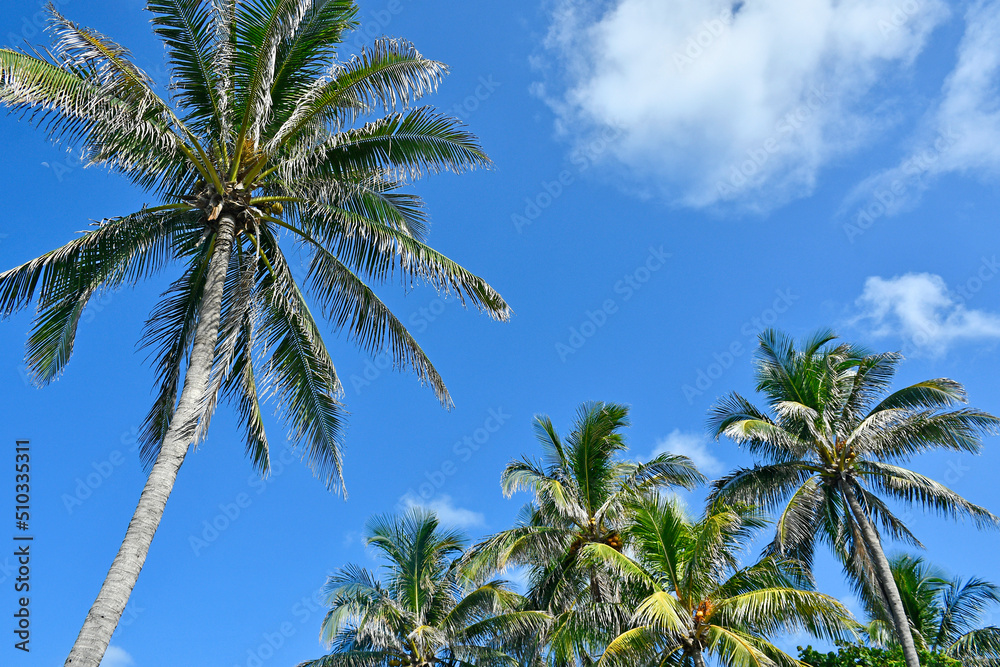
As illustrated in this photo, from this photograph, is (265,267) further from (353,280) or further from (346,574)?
(346,574)

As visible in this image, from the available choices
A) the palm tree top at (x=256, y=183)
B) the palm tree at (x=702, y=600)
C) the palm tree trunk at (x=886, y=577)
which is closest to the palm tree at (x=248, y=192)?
the palm tree top at (x=256, y=183)

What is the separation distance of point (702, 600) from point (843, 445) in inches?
239

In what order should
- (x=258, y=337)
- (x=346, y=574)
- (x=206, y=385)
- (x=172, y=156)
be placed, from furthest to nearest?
1. (x=346, y=574)
2. (x=258, y=337)
3. (x=172, y=156)
4. (x=206, y=385)

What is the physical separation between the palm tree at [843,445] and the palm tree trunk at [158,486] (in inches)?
473

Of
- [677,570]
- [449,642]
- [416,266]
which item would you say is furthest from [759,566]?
[416,266]

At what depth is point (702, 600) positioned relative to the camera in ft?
47.8

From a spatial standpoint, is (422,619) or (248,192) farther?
(422,619)

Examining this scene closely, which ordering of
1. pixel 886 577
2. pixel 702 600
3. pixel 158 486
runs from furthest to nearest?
pixel 886 577
pixel 702 600
pixel 158 486

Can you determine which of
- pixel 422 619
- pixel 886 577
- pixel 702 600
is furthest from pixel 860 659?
pixel 422 619

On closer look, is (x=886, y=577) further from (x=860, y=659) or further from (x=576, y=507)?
(x=576, y=507)

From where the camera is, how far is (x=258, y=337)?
11.2 metres

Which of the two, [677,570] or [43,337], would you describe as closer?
[43,337]

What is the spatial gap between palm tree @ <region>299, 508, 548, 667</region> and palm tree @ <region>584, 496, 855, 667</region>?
3.72 m

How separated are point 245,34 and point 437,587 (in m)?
14.8
